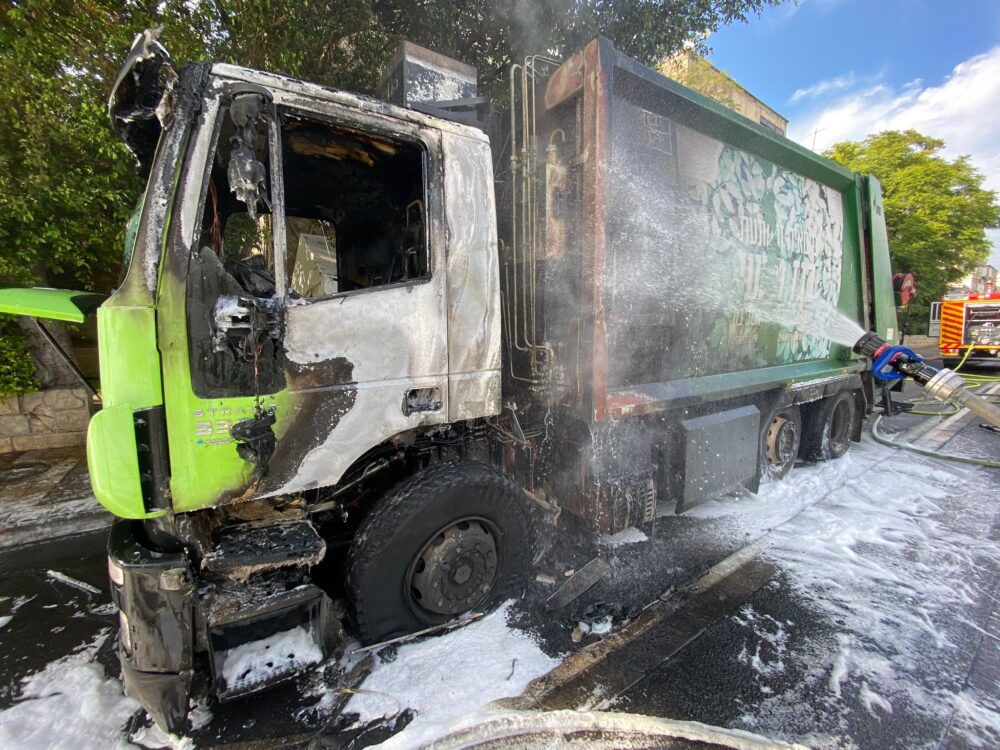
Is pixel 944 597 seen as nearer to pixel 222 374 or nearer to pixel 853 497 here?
pixel 853 497

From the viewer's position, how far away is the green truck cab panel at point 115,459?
1.70 m

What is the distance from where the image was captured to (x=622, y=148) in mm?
3002

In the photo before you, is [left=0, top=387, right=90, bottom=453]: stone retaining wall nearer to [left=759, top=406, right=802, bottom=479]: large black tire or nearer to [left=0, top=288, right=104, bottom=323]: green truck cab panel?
[left=0, top=288, right=104, bottom=323]: green truck cab panel

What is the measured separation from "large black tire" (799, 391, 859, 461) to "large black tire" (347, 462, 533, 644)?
434cm

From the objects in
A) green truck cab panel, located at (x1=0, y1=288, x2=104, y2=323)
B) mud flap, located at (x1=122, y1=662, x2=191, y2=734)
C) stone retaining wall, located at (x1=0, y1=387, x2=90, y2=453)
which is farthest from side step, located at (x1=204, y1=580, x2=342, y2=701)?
stone retaining wall, located at (x1=0, y1=387, x2=90, y2=453)

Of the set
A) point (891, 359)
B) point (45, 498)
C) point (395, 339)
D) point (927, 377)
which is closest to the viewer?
point (395, 339)

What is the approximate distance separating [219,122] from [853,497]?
5.83 metres

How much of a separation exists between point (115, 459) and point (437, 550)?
1.49 m

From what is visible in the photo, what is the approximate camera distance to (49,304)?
1973 mm

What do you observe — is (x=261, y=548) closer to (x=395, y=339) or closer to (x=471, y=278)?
(x=395, y=339)

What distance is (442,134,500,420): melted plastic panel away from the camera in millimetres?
2529

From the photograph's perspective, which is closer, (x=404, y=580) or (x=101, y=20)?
(x=404, y=580)

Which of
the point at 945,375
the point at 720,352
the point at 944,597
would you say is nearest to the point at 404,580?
the point at 720,352

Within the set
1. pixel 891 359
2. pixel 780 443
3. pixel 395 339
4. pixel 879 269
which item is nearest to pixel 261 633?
pixel 395 339
